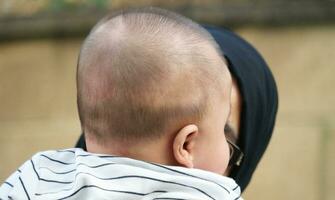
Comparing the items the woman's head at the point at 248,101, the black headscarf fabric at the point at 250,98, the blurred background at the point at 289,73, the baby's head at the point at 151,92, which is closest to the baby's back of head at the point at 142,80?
the baby's head at the point at 151,92

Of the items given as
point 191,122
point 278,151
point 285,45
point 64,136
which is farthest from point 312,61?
point 191,122

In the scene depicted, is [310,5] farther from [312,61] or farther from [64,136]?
[64,136]

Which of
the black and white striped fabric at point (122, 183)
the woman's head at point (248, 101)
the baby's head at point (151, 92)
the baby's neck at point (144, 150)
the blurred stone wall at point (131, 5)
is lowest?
the blurred stone wall at point (131, 5)

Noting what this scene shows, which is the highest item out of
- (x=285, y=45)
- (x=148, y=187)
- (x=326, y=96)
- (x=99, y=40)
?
(x=99, y=40)

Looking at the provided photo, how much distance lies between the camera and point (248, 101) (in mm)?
2299

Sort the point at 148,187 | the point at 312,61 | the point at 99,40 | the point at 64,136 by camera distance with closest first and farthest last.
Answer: the point at 148,187, the point at 99,40, the point at 312,61, the point at 64,136

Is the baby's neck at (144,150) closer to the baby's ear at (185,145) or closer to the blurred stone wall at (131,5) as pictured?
the baby's ear at (185,145)

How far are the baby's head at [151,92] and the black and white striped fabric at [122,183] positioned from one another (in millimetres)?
45

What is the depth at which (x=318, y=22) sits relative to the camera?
4.30 meters

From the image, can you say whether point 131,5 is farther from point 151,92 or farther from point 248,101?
point 151,92

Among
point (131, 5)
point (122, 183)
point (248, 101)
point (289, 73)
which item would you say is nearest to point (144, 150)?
Result: point (122, 183)

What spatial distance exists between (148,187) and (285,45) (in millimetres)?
2950

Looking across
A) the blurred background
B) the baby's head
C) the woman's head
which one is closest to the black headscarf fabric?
the woman's head

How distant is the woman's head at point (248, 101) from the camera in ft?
7.39
